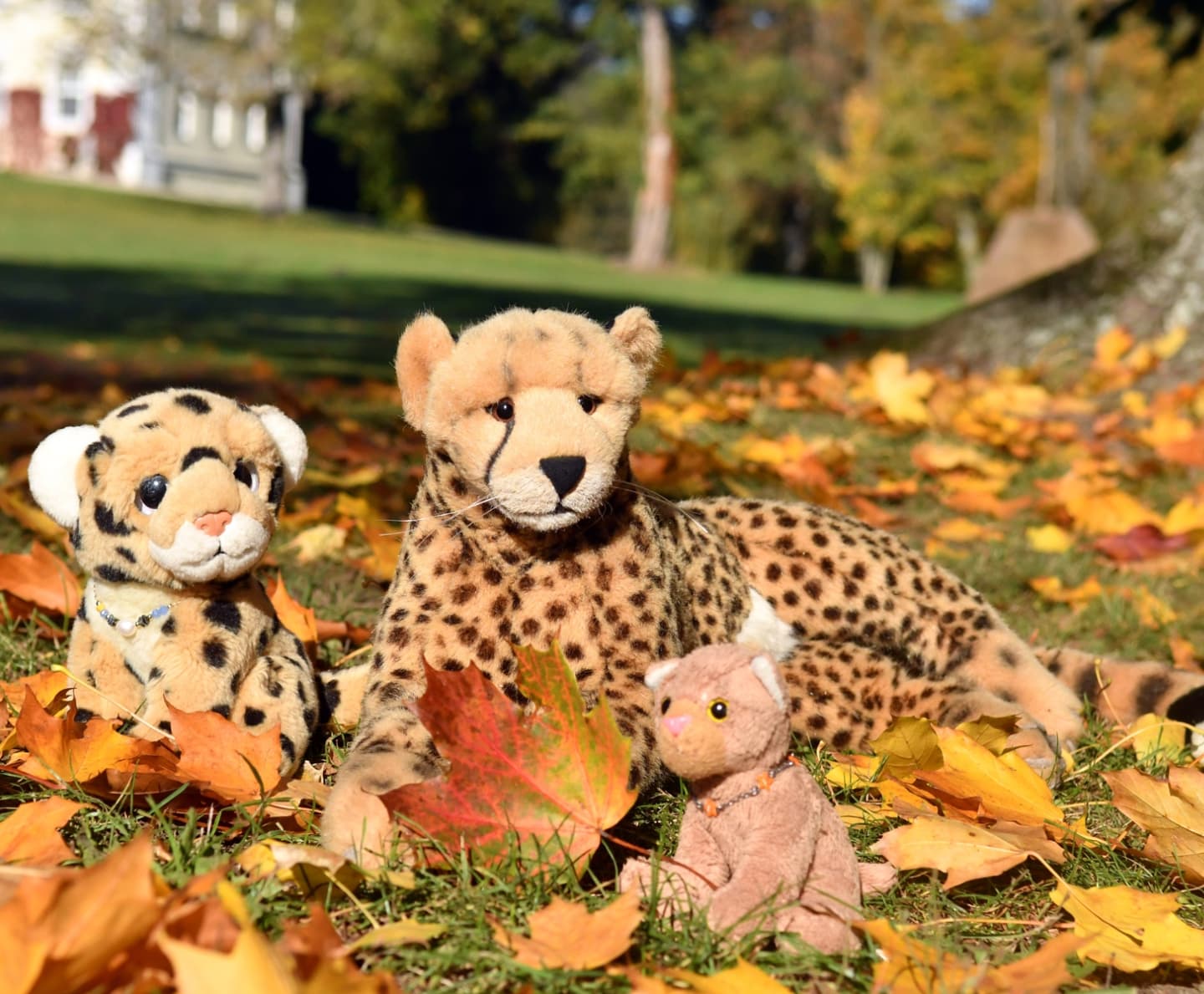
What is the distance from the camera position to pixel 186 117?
4172 cm

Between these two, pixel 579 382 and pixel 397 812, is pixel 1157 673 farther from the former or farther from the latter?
pixel 397 812

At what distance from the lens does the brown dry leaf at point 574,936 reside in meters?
1.27

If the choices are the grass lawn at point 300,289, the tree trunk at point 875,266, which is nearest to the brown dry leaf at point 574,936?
the grass lawn at point 300,289

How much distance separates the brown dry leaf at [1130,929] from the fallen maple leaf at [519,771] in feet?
1.82

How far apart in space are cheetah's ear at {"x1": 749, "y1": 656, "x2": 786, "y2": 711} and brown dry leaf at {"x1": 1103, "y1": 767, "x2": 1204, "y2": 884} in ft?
1.76

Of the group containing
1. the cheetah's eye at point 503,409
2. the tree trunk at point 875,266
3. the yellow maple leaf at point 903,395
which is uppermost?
the tree trunk at point 875,266

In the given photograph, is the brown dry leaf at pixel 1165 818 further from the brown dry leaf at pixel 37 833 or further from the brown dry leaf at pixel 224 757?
the brown dry leaf at pixel 37 833

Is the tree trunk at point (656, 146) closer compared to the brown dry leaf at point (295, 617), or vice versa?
the brown dry leaf at point (295, 617)

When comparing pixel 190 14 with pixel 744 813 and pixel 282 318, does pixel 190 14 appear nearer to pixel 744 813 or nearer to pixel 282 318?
pixel 282 318

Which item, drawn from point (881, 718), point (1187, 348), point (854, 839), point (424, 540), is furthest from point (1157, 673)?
point (1187, 348)

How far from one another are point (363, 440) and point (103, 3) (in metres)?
33.6

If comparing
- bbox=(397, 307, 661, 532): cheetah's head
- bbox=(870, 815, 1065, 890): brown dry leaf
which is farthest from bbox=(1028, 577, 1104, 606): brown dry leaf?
bbox=(397, 307, 661, 532): cheetah's head

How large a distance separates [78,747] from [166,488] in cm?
37

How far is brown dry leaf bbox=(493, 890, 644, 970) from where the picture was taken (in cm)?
127
